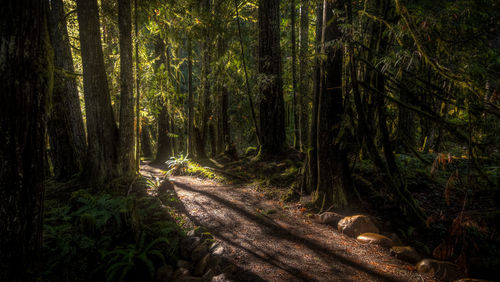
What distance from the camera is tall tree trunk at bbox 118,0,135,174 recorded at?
753 cm

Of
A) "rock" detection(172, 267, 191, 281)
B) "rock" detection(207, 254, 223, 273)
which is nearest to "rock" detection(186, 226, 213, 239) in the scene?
"rock" detection(207, 254, 223, 273)

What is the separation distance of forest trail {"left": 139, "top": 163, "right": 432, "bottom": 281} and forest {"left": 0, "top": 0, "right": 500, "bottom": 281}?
0.04 m

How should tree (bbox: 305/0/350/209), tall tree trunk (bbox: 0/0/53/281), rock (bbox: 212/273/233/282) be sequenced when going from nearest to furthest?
tall tree trunk (bbox: 0/0/53/281) < rock (bbox: 212/273/233/282) < tree (bbox: 305/0/350/209)

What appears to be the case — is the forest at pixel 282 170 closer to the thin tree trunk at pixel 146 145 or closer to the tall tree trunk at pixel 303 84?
the tall tree trunk at pixel 303 84

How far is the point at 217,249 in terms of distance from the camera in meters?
4.36

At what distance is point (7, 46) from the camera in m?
2.44

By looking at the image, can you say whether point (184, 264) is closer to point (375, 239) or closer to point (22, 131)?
point (22, 131)

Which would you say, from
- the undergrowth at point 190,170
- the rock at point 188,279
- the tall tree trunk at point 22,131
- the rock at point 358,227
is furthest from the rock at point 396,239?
the undergrowth at point 190,170

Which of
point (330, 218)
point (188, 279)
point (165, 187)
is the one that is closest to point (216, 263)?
point (188, 279)

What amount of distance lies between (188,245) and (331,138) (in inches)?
165

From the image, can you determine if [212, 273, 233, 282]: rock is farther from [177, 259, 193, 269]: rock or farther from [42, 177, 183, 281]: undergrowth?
[42, 177, 183, 281]: undergrowth

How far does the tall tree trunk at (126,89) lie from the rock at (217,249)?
186 inches

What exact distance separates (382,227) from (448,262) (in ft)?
4.57

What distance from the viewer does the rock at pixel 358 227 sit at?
16.2 feet
